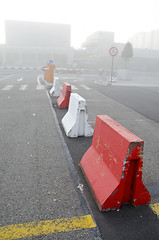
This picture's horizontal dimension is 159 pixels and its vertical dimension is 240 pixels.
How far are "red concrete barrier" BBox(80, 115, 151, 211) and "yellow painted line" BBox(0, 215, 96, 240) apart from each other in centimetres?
33

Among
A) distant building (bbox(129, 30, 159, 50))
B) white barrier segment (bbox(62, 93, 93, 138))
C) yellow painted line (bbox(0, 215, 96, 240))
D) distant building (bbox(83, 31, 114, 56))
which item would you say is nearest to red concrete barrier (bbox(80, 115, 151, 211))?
yellow painted line (bbox(0, 215, 96, 240))

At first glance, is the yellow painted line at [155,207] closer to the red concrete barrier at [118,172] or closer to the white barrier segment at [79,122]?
the red concrete barrier at [118,172]

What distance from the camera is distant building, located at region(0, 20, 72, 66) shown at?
65.2 metres

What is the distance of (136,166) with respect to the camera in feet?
8.49

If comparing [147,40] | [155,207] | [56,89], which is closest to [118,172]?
[155,207]

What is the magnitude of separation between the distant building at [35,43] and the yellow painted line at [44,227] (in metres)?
65.2

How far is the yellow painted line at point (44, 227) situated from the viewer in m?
2.27

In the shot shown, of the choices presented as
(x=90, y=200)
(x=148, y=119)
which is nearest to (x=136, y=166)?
(x=90, y=200)

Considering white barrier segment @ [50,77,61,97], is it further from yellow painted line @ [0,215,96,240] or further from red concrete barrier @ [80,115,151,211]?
yellow painted line @ [0,215,96,240]

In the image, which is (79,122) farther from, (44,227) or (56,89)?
(56,89)

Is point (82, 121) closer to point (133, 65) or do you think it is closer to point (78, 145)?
point (78, 145)

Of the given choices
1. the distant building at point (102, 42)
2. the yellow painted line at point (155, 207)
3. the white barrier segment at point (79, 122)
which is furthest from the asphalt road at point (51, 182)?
the distant building at point (102, 42)

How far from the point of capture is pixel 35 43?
78062 millimetres

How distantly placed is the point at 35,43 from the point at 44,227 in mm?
83869
